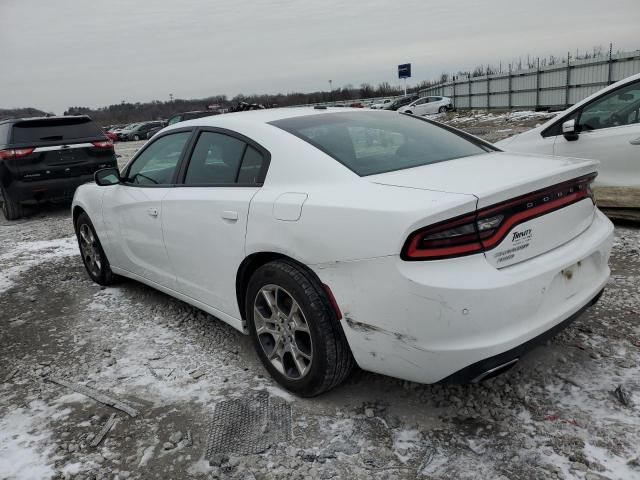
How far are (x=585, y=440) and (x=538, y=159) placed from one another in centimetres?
144

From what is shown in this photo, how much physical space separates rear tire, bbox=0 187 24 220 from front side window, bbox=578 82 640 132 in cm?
849

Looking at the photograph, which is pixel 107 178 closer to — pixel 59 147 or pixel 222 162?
pixel 222 162

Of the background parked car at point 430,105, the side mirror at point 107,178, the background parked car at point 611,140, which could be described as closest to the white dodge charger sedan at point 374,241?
the side mirror at point 107,178

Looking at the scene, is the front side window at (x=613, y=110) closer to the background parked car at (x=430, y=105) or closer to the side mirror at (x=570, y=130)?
the side mirror at (x=570, y=130)

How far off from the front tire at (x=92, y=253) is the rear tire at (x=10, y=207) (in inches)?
176

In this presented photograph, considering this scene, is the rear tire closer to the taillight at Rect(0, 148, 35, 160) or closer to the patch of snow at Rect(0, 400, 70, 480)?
the taillight at Rect(0, 148, 35, 160)

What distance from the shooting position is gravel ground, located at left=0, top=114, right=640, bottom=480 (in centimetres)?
229

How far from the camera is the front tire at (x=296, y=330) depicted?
2.53 meters

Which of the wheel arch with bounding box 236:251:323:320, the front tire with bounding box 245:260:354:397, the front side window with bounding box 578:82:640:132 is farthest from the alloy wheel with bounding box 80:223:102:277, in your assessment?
the front side window with bounding box 578:82:640:132

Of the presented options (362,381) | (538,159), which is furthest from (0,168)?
(538,159)

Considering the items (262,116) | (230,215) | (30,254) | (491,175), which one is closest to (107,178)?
(262,116)

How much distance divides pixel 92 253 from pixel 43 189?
14.3 feet

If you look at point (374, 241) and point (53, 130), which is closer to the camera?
point (374, 241)

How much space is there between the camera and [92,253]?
5.03 m
